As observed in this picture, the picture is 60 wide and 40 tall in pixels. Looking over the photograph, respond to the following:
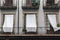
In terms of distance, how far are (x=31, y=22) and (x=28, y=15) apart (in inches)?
18.9

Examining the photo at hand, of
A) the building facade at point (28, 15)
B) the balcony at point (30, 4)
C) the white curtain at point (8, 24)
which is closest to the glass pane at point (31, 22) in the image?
the building facade at point (28, 15)

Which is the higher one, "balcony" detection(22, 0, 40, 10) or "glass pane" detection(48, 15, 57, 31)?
"balcony" detection(22, 0, 40, 10)

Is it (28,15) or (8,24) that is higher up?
(28,15)

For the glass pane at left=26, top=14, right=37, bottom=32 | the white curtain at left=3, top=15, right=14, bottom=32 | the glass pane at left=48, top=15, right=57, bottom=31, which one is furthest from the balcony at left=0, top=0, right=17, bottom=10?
the glass pane at left=48, top=15, right=57, bottom=31

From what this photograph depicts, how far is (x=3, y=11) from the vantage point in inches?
598

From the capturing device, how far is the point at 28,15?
15156 millimetres

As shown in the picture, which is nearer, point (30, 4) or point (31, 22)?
point (31, 22)

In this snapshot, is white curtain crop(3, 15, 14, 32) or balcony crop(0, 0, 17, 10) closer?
white curtain crop(3, 15, 14, 32)

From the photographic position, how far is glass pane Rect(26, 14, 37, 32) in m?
14.9

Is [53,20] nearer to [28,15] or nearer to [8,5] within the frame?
[28,15]

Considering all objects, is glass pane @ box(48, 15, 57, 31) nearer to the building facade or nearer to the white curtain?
the building facade

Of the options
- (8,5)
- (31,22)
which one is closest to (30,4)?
(31,22)
